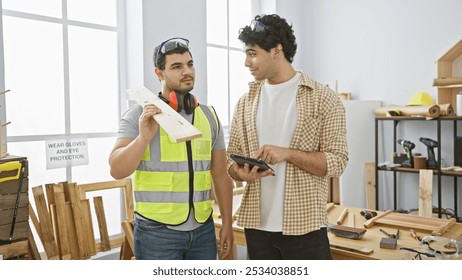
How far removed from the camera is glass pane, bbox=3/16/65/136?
1.91m

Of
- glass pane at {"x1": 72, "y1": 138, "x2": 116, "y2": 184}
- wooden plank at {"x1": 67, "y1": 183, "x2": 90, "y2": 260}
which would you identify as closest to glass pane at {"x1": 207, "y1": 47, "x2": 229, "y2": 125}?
glass pane at {"x1": 72, "y1": 138, "x2": 116, "y2": 184}

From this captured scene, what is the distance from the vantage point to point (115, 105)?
232 centimetres

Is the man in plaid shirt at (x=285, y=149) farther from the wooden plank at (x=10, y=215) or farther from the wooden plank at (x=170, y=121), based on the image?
the wooden plank at (x=10, y=215)

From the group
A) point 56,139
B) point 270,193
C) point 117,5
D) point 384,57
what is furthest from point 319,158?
point 384,57

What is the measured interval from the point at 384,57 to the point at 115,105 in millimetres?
1946

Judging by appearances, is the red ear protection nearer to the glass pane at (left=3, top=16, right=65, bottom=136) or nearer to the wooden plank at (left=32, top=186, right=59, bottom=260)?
the wooden plank at (left=32, top=186, right=59, bottom=260)

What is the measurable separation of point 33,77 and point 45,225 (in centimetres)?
67

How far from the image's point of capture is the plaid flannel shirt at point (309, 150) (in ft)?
3.67

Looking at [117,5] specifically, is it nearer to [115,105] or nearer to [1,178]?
[115,105]

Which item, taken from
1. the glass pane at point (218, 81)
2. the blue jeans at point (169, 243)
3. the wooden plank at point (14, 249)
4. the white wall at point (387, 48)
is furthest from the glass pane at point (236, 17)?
the blue jeans at point (169, 243)

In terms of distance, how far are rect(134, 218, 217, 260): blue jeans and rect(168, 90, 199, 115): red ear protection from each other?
0.31 m

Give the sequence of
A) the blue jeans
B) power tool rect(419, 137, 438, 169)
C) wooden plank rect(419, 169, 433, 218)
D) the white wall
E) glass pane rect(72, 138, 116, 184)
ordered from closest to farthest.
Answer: the blue jeans, glass pane rect(72, 138, 116, 184), wooden plank rect(419, 169, 433, 218), power tool rect(419, 137, 438, 169), the white wall

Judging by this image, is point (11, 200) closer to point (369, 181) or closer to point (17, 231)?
point (17, 231)

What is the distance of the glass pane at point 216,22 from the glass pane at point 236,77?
0.47 feet
